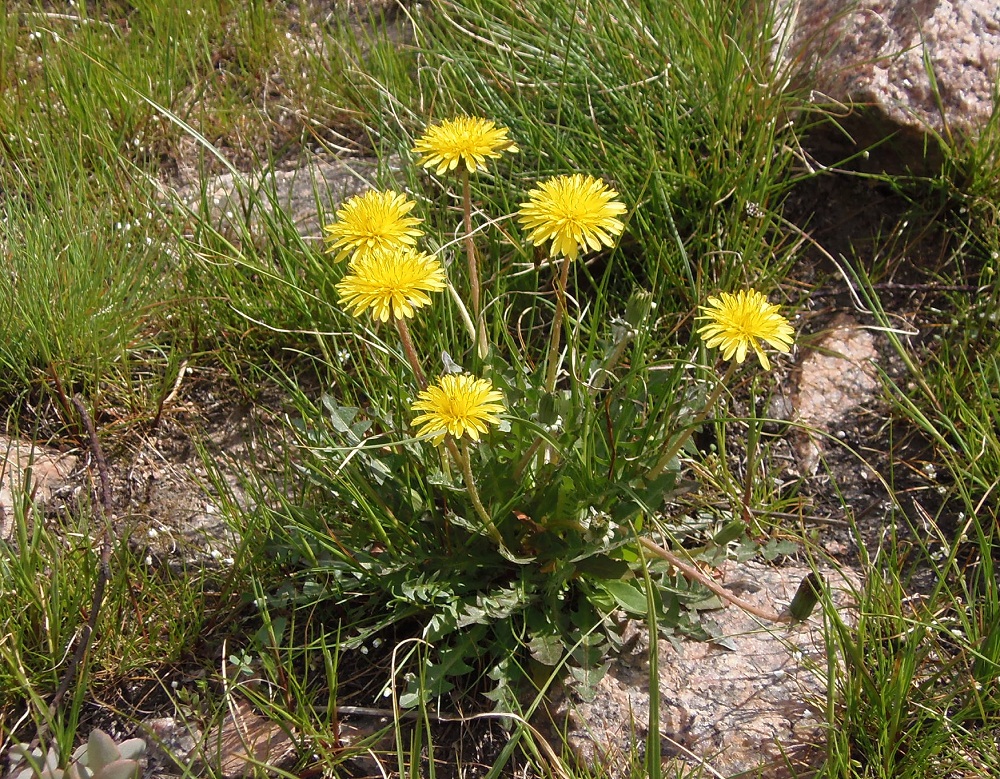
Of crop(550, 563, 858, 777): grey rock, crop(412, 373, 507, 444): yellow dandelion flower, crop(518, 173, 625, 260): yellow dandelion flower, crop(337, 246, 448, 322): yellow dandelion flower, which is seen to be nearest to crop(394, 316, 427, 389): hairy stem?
crop(337, 246, 448, 322): yellow dandelion flower

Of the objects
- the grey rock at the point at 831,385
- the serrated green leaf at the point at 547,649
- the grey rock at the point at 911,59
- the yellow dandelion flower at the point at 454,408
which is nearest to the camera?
the yellow dandelion flower at the point at 454,408

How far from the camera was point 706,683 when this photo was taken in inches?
68.4

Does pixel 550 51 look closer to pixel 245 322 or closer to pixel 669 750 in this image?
pixel 245 322

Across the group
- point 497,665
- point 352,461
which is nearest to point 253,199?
point 352,461

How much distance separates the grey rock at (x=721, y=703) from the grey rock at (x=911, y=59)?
1347 mm

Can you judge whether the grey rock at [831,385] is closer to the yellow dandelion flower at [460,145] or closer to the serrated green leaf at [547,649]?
the serrated green leaf at [547,649]

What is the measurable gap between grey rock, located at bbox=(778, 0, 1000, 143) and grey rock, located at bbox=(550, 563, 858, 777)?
135 centimetres

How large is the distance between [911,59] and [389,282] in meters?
1.79

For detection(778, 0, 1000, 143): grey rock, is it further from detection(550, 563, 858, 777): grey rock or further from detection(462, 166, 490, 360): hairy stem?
detection(550, 563, 858, 777): grey rock

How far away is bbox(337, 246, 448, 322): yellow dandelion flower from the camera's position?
4.65 feet

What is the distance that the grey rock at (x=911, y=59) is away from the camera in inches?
93.6

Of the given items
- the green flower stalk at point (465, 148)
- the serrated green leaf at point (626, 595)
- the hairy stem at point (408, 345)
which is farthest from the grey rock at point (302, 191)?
the serrated green leaf at point (626, 595)

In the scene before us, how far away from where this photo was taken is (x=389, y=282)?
1431 millimetres

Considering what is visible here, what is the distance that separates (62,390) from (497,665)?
1.23 meters
